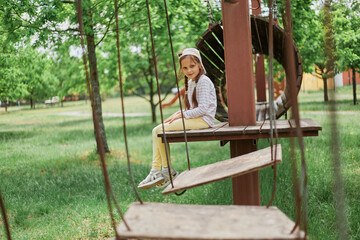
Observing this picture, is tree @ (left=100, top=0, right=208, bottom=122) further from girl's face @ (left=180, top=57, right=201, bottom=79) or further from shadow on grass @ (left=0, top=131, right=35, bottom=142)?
girl's face @ (left=180, top=57, right=201, bottom=79)

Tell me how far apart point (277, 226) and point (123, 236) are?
1.85ft

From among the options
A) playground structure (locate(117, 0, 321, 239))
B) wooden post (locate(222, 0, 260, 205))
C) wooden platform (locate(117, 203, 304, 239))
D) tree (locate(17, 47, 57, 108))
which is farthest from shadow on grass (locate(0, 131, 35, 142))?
wooden platform (locate(117, 203, 304, 239))

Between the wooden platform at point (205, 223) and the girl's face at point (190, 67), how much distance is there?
161 centimetres

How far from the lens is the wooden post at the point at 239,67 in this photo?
298cm

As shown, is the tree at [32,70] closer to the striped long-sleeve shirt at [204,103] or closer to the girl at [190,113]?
the girl at [190,113]

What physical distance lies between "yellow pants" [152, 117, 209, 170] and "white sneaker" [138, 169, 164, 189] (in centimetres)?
7

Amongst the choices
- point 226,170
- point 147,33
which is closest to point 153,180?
point 226,170

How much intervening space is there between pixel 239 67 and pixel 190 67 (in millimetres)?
406

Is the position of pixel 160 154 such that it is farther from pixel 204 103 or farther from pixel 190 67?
pixel 190 67

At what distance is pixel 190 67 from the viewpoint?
3.18 meters

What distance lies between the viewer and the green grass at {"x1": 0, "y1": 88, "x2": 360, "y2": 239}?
4180 millimetres

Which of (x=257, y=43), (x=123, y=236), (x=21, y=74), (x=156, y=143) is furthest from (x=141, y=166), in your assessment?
(x=123, y=236)

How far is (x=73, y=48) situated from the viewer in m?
10.2

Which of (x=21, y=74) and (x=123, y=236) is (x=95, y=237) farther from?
(x=21, y=74)
